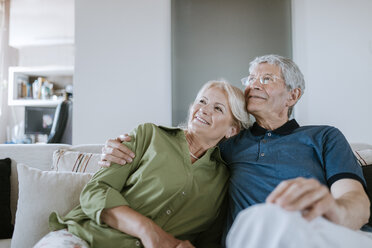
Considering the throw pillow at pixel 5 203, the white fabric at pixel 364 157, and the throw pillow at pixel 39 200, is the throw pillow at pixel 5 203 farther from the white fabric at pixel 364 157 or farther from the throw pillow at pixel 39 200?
the white fabric at pixel 364 157

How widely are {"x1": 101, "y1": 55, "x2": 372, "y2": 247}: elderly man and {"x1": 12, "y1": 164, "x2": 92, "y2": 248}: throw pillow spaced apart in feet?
1.19

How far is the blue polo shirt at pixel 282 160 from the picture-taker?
1180mm

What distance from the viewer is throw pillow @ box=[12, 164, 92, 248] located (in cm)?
140

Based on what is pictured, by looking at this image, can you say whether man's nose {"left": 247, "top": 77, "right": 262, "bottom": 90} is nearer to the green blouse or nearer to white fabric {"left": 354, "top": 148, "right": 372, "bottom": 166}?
the green blouse

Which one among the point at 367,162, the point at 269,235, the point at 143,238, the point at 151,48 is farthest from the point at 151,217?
the point at 151,48

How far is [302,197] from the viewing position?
0.68 m

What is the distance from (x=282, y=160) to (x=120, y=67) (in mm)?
1938

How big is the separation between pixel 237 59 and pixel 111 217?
2146 mm

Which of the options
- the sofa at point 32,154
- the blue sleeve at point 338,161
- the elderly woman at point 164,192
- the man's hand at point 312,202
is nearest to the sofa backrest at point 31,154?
the sofa at point 32,154

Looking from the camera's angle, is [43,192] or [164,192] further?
[43,192]

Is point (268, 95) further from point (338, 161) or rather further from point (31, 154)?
point (31, 154)

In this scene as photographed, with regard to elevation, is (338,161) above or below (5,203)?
above

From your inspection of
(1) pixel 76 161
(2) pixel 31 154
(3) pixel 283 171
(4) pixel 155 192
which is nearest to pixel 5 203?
(2) pixel 31 154

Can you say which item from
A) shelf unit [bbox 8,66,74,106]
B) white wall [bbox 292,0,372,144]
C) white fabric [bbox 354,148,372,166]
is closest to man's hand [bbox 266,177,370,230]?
white fabric [bbox 354,148,372,166]
